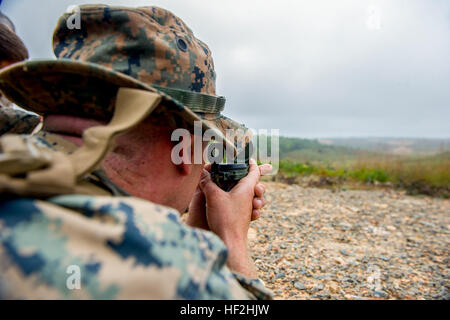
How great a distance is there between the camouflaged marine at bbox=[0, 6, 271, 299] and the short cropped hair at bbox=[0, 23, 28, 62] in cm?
164

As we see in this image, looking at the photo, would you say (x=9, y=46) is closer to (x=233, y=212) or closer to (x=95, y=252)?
(x=233, y=212)

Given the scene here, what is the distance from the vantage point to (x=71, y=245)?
2.15 feet

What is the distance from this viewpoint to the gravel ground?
8.30ft

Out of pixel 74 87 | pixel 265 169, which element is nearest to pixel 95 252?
pixel 74 87

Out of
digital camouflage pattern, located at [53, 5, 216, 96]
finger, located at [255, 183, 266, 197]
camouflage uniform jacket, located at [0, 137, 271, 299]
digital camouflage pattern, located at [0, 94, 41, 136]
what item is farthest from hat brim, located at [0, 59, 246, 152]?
digital camouflage pattern, located at [0, 94, 41, 136]

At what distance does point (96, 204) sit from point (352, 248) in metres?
3.41

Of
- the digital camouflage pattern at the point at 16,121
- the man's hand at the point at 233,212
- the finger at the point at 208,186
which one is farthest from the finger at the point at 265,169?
the digital camouflage pattern at the point at 16,121

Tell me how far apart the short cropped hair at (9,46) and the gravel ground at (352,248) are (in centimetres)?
290

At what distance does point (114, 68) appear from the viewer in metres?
1.10

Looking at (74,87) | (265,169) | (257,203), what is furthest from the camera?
(265,169)

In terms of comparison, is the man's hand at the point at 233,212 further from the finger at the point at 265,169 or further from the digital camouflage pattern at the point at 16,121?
the digital camouflage pattern at the point at 16,121

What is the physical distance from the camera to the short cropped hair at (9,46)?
7.69 feet
